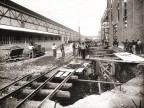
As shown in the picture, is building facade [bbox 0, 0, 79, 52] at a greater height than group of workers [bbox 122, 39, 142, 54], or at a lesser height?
greater

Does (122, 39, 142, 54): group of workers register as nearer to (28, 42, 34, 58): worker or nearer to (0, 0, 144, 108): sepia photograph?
(0, 0, 144, 108): sepia photograph

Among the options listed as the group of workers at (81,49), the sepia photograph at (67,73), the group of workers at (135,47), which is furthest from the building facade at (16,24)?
the group of workers at (135,47)

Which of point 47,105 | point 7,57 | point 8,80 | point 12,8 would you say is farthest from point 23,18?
point 47,105

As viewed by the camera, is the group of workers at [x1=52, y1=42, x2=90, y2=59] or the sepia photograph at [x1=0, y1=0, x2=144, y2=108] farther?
the group of workers at [x1=52, y1=42, x2=90, y2=59]

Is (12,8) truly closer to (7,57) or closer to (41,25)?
(7,57)

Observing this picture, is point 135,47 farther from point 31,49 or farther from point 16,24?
point 16,24

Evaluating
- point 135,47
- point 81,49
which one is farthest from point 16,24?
point 135,47

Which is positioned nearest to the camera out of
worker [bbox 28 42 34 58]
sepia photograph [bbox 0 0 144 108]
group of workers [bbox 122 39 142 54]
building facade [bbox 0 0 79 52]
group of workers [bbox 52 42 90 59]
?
sepia photograph [bbox 0 0 144 108]

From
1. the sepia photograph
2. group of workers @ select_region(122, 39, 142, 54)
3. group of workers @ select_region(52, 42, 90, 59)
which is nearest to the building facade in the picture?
the sepia photograph

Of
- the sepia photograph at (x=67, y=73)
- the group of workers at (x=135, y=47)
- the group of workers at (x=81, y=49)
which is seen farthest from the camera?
the group of workers at (x=81, y=49)

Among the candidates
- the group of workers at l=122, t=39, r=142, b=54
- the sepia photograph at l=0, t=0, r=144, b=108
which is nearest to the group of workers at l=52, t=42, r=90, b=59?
the sepia photograph at l=0, t=0, r=144, b=108

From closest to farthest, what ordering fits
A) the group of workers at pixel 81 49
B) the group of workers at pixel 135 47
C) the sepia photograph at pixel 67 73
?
the sepia photograph at pixel 67 73 < the group of workers at pixel 135 47 < the group of workers at pixel 81 49

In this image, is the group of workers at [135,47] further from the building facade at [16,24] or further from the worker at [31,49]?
the building facade at [16,24]

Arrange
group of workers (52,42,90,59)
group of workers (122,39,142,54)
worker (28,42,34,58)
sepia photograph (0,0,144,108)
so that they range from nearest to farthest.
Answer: sepia photograph (0,0,144,108) → group of workers (122,39,142,54) → group of workers (52,42,90,59) → worker (28,42,34,58)
